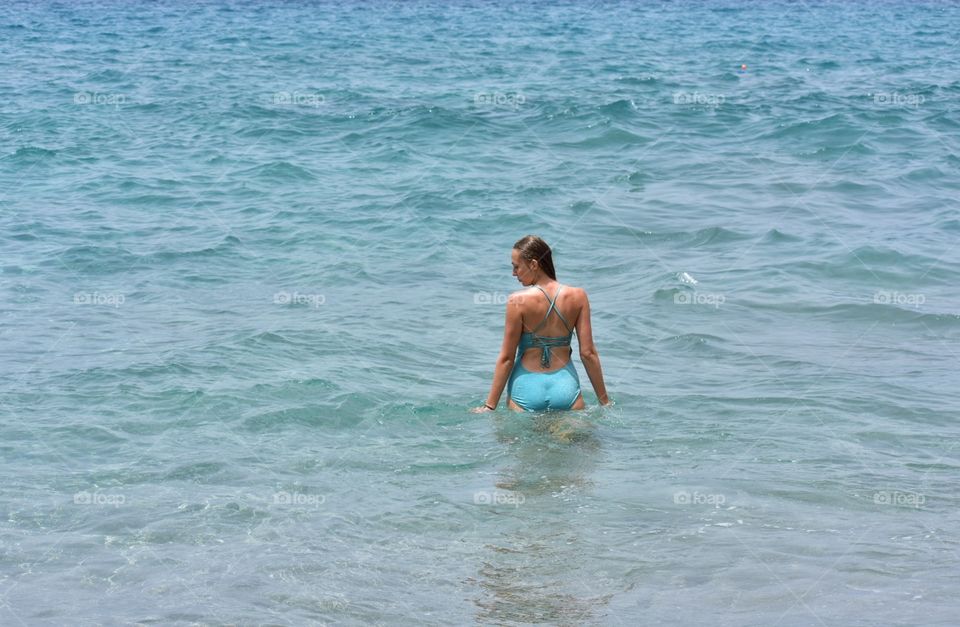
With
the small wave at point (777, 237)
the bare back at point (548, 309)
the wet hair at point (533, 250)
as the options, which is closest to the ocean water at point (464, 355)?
the small wave at point (777, 237)

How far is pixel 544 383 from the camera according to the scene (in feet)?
23.6

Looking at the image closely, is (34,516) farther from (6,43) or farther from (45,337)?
(6,43)

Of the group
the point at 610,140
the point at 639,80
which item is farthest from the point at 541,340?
the point at 639,80

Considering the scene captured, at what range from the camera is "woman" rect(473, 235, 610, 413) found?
273 inches

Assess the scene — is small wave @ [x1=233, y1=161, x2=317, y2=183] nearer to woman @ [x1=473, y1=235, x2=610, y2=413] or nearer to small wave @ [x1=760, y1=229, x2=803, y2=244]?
small wave @ [x1=760, y1=229, x2=803, y2=244]

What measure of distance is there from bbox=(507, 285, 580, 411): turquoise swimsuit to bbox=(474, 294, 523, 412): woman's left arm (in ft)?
0.23

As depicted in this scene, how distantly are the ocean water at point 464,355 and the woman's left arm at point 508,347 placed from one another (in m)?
0.22

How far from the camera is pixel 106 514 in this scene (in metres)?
6.17

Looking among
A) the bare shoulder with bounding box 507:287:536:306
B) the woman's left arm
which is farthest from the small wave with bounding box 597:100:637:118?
the bare shoulder with bounding box 507:287:536:306

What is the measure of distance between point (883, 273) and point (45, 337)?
811cm

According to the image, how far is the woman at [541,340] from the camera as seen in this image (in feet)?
22.7

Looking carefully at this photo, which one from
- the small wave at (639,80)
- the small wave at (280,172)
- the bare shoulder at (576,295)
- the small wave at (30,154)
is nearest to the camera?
the bare shoulder at (576,295)

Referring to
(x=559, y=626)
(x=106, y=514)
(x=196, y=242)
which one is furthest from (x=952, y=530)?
(x=196, y=242)

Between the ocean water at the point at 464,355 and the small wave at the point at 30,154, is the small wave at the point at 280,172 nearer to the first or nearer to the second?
the ocean water at the point at 464,355
